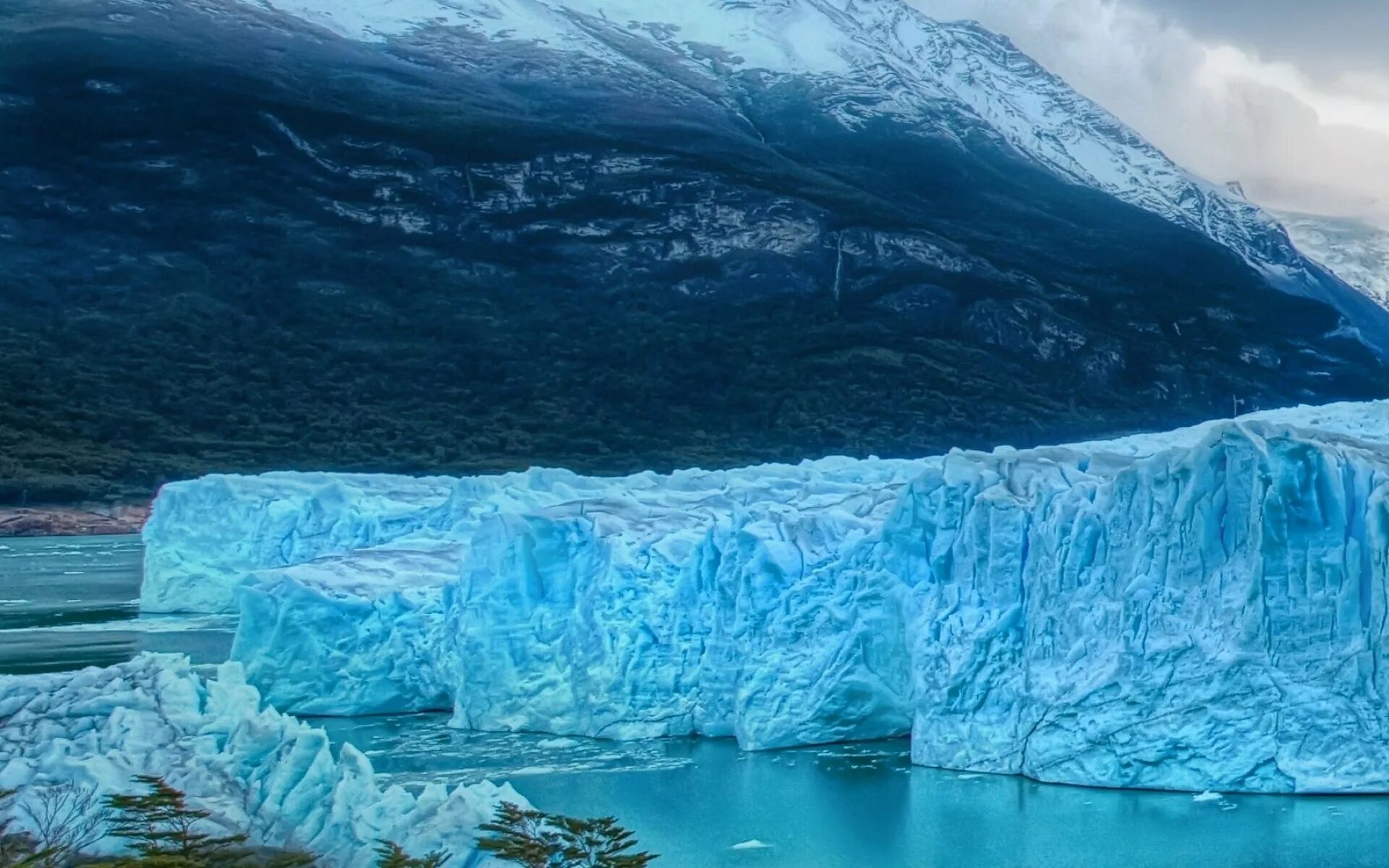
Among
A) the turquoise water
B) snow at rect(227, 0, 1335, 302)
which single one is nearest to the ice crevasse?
the turquoise water

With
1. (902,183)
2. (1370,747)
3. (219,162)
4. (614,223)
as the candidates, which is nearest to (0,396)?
(219,162)

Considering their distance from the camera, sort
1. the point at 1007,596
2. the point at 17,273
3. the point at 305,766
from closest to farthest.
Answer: the point at 305,766 < the point at 1007,596 < the point at 17,273

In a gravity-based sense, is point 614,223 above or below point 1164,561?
above

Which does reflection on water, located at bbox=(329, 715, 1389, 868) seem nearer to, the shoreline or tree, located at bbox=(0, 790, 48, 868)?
tree, located at bbox=(0, 790, 48, 868)

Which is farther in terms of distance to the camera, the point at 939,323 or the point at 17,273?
the point at 939,323

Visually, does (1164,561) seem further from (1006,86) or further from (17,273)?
(1006,86)

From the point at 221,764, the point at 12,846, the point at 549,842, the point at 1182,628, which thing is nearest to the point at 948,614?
the point at 1182,628

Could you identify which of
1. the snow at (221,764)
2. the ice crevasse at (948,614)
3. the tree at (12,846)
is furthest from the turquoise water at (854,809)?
the tree at (12,846)
